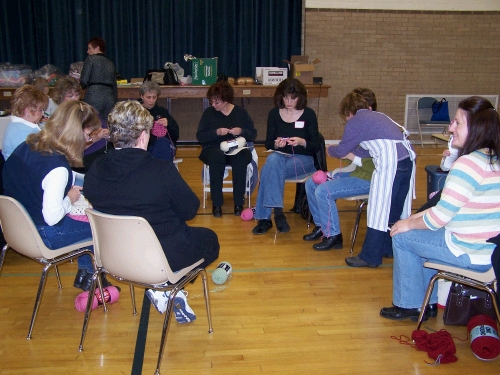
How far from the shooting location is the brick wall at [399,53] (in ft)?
27.6

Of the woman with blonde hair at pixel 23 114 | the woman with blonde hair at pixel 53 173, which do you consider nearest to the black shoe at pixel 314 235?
the woman with blonde hair at pixel 53 173

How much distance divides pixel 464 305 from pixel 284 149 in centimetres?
217

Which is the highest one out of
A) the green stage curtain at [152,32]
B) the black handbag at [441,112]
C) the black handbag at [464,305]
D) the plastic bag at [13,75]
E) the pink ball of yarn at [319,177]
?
the green stage curtain at [152,32]

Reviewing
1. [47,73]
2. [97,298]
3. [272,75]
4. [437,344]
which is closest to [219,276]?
[97,298]

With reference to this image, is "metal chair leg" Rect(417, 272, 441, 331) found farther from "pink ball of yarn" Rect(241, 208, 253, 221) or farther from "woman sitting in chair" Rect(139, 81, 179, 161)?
"woman sitting in chair" Rect(139, 81, 179, 161)

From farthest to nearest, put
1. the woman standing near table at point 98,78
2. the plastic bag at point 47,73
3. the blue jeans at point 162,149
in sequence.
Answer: the plastic bag at point 47,73, the woman standing near table at point 98,78, the blue jeans at point 162,149

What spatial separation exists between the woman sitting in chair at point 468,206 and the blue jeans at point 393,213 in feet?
2.69

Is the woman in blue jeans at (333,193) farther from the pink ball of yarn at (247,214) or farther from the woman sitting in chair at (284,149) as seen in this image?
the pink ball of yarn at (247,214)

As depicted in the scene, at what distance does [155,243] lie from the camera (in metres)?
2.17

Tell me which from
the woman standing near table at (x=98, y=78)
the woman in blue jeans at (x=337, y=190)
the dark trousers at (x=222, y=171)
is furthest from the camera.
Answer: the woman standing near table at (x=98, y=78)

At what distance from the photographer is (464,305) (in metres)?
2.66

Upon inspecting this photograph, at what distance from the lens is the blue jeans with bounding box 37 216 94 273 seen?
2664 mm

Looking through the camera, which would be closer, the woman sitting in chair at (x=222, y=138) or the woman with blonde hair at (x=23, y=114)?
the woman with blonde hair at (x=23, y=114)

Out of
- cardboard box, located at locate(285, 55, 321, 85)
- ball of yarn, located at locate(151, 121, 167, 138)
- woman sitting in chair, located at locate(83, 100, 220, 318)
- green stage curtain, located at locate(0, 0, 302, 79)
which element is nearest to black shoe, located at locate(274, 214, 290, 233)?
ball of yarn, located at locate(151, 121, 167, 138)
